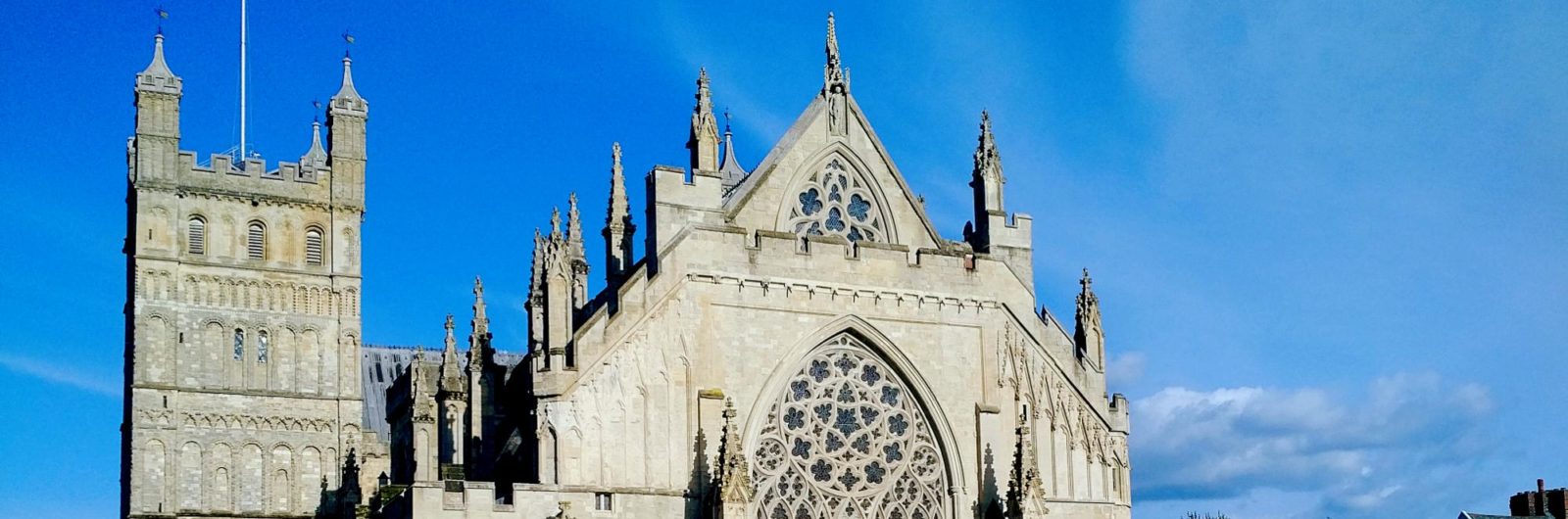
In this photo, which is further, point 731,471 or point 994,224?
point 994,224

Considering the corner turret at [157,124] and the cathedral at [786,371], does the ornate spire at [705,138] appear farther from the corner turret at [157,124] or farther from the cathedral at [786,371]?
the corner turret at [157,124]

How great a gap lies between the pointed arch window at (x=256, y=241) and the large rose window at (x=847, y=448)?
48.1 m

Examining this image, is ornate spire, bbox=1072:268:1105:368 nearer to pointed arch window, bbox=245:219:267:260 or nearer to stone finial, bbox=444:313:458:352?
stone finial, bbox=444:313:458:352

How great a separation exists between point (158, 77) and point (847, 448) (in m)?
51.8

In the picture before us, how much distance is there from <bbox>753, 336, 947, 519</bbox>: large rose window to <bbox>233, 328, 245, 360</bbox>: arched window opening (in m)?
47.6

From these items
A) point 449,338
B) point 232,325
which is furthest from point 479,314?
point 232,325

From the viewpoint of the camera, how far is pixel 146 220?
78125mm

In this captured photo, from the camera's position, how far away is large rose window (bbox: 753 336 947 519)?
1447 inches

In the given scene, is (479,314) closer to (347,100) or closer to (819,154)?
(819,154)

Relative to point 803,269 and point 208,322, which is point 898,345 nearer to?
point 803,269

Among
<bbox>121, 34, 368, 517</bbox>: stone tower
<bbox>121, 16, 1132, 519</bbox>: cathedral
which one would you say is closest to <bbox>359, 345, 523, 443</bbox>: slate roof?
<bbox>121, 34, 368, 517</bbox>: stone tower

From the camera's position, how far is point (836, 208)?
39719 mm

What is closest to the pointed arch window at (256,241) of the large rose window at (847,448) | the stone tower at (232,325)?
the stone tower at (232,325)

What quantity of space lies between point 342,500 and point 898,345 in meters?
14.4
